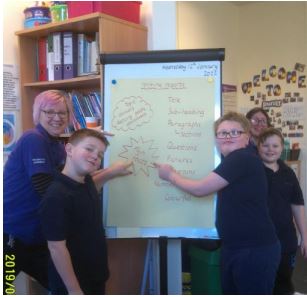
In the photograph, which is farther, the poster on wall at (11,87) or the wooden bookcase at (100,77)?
the poster on wall at (11,87)

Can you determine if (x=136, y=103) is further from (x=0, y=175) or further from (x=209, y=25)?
(x=209, y=25)

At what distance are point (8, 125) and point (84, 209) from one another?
5.41ft

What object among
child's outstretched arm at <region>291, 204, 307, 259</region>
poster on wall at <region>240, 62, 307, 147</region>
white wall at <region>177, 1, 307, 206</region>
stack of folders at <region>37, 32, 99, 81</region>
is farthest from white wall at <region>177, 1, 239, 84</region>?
child's outstretched arm at <region>291, 204, 307, 259</region>

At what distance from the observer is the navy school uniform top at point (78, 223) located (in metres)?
1.62

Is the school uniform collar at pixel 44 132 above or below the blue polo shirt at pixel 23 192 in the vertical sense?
above

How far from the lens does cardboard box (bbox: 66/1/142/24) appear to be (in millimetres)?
2672

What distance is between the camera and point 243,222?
73.2 inches

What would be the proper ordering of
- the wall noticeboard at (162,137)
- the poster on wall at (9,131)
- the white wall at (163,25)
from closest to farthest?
the wall noticeboard at (162,137)
the white wall at (163,25)
the poster on wall at (9,131)

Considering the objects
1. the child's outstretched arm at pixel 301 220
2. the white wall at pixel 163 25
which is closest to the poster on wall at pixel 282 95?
the white wall at pixel 163 25

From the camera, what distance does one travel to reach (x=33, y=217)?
2016mm

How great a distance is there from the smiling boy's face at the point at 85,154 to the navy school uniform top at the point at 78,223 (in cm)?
7

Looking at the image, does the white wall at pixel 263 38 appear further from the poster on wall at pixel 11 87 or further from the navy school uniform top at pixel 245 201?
the navy school uniform top at pixel 245 201

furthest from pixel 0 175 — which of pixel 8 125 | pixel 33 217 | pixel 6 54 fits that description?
pixel 6 54

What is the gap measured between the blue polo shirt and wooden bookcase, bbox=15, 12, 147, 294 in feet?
2.26
